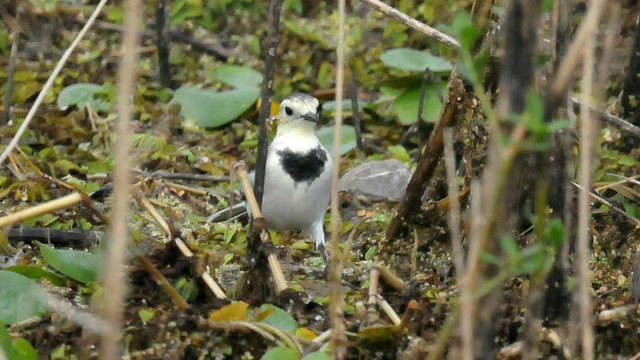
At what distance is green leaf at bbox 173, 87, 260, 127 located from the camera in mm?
5973

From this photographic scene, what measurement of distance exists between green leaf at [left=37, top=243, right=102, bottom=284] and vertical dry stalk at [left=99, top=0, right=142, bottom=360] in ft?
5.09

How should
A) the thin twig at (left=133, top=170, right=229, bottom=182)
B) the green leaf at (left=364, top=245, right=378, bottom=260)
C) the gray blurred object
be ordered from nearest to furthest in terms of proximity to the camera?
the green leaf at (left=364, top=245, right=378, bottom=260) < the gray blurred object < the thin twig at (left=133, top=170, right=229, bottom=182)

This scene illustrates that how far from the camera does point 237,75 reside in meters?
6.32

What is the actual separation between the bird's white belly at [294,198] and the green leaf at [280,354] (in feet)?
6.31

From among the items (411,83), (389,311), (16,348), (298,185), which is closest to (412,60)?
(411,83)

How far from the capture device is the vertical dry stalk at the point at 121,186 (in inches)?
74.9

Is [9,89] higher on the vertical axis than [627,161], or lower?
lower

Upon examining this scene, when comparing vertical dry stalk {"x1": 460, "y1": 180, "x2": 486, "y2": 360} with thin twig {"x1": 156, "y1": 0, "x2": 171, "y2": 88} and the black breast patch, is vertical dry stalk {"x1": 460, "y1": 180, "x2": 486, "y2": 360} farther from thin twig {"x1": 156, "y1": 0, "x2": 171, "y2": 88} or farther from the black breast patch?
thin twig {"x1": 156, "y1": 0, "x2": 171, "y2": 88}

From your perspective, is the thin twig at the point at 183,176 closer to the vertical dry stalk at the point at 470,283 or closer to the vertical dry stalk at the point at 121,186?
the vertical dry stalk at the point at 121,186

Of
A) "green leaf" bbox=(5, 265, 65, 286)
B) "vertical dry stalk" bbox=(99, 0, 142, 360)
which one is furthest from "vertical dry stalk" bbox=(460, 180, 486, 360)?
"green leaf" bbox=(5, 265, 65, 286)

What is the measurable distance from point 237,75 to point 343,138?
87cm

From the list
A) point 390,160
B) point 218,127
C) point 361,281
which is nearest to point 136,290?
point 361,281

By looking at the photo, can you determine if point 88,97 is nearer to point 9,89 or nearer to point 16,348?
point 9,89

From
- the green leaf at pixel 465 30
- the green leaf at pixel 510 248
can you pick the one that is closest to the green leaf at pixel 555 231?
the green leaf at pixel 510 248
